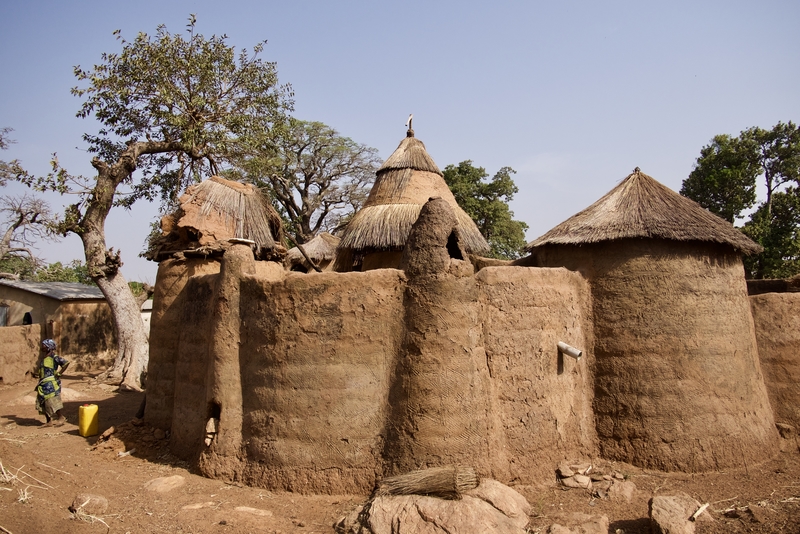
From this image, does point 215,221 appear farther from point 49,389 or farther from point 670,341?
point 670,341

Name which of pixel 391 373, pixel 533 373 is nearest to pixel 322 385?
pixel 391 373

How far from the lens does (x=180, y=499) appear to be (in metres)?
6.27

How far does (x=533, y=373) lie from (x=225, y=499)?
360cm

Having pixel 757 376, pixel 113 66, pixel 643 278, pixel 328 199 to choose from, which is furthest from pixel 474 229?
pixel 328 199

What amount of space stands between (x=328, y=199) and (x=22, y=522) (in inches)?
932

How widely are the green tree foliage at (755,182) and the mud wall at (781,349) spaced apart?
34.1ft

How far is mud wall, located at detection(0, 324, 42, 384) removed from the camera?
1469 cm

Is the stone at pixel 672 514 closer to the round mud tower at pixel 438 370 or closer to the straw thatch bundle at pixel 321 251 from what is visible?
the round mud tower at pixel 438 370

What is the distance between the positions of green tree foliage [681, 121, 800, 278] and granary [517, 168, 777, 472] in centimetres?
1174

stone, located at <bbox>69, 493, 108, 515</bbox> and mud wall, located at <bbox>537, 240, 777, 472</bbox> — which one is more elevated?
mud wall, located at <bbox>537, 240, 777, 472</bbox>

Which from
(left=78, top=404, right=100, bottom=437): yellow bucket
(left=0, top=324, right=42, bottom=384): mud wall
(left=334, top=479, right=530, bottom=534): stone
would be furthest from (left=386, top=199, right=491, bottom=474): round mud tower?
(left=0, top=324, right=42, bottom=384): mud wall

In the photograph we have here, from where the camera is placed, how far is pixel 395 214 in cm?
1093

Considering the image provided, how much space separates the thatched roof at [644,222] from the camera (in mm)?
7312

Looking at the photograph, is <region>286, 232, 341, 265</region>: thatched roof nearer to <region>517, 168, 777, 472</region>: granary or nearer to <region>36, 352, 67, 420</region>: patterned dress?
<region>36, 352, 67, 420</region>: patterned dress
